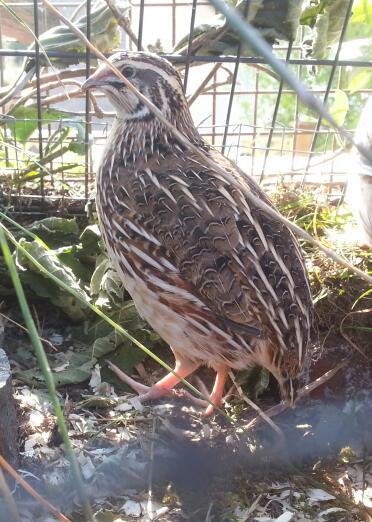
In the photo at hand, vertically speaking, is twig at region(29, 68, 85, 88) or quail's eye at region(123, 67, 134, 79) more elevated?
quail's eye at region(123, 67, 134, 79)

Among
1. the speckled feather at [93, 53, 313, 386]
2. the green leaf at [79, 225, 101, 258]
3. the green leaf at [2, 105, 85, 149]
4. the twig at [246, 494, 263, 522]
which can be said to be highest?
the green leaf at [2, 105, 85, 149]

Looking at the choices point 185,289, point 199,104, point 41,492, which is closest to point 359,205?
point 185,289

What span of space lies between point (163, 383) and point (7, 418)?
2.64ft

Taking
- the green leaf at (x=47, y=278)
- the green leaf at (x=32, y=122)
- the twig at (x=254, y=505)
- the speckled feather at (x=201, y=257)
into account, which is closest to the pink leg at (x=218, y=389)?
the speckled feather at (x=201, y=257)

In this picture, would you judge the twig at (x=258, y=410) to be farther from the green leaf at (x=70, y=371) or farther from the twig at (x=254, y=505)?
the green leaf at (x=70, y=371)

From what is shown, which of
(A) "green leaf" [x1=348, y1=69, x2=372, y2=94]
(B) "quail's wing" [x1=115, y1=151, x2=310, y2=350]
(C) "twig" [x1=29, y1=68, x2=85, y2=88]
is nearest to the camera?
(B) "quail's wing" [x1=115, y1=151, x2=310, y2=350]

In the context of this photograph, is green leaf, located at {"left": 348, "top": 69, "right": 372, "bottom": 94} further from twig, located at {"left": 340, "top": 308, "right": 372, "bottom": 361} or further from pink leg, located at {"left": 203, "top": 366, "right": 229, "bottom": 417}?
pink leg, located at {"left": 203, "top": 366, "right": 229, "bottom": 417}

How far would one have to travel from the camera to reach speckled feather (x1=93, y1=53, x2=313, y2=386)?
2.26m

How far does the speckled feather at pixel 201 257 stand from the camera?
2256 mm

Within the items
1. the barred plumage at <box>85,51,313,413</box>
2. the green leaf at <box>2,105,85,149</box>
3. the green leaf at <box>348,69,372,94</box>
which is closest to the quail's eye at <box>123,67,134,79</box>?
the barred plumage at <box>85,51,313,413</box>

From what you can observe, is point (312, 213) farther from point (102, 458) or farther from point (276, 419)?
point (102, 458)

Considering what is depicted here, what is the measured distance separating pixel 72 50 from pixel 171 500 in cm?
201

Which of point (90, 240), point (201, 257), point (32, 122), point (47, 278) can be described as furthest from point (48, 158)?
point (201, 257)

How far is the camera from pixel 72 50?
10.2ft
